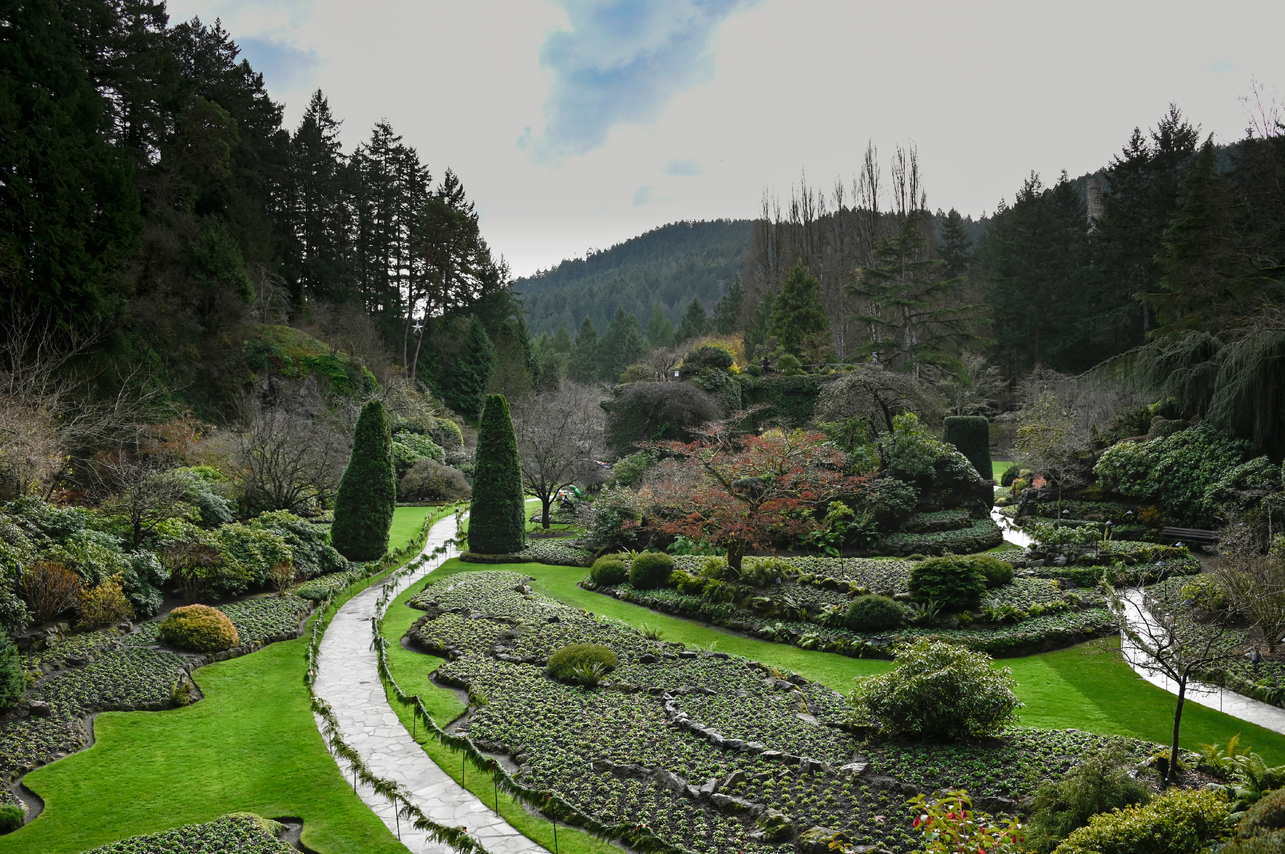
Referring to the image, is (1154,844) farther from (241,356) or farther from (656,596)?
(241,356)

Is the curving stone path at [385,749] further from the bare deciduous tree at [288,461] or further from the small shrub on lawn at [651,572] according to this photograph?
the bare deciduous tree at [288,461]

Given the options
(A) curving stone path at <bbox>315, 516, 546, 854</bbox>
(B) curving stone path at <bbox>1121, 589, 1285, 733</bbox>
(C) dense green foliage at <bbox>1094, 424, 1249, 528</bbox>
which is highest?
(C) dense green foliage at <bbox>1094, 424, 1249, 528</bbox>

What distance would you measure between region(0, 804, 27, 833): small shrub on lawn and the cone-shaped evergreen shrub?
25.7 metres

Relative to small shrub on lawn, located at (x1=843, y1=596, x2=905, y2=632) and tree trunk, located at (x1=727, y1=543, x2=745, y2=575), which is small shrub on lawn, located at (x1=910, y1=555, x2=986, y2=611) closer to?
small shrub on lawn, located at (x1=843, y1=596, x2=905, y2=632)

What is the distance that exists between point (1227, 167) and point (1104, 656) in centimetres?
7947

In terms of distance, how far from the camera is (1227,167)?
67.7 m

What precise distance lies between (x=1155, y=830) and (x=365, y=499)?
18.3 m

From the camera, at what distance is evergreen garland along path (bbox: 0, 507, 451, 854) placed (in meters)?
7.00

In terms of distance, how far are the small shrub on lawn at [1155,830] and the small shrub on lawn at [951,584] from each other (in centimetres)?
734

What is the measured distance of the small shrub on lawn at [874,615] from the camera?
12.7 meters

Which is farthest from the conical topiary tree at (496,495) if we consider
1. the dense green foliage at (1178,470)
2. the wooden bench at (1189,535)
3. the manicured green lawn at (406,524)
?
the dense green foliage at (1178,470)

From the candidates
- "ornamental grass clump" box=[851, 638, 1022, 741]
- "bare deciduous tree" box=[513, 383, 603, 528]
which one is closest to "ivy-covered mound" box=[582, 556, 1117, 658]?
"ornamental grass clump" box=[851, 638, 1022, 741]

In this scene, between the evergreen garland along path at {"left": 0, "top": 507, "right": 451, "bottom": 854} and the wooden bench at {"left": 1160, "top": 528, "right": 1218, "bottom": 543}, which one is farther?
the wooden bench at {"left": 1160, "top": 528, "right": 1218, "bottom": 543}

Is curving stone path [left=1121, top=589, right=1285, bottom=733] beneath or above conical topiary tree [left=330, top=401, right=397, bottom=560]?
beneath
